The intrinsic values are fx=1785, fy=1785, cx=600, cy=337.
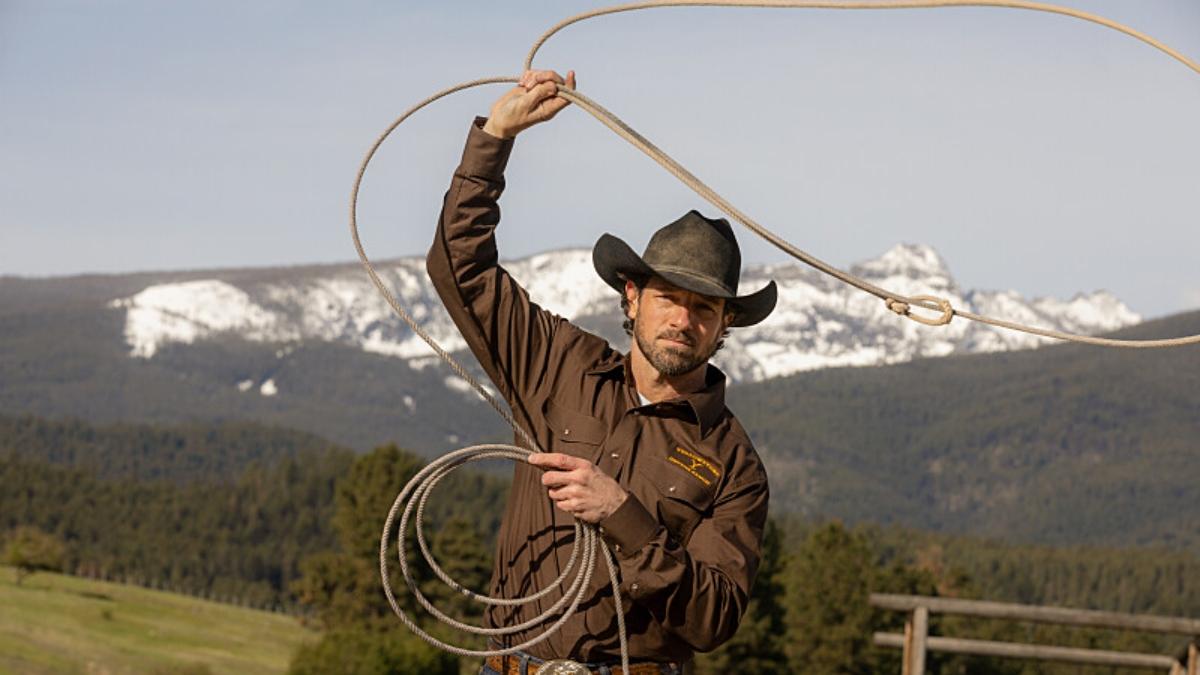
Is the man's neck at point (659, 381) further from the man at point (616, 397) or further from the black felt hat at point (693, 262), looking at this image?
the black felt hat at point (693, 262)

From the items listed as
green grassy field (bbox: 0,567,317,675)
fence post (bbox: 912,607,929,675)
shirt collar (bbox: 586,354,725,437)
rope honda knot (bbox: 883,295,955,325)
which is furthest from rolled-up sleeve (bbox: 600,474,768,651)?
green grassy field (bbox: 0,567,317,675)

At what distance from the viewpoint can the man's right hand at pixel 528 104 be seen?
405 centimetres

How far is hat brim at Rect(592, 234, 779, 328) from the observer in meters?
4.00

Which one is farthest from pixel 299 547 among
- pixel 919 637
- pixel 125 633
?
pixel 919 637

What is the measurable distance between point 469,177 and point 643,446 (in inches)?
29.0

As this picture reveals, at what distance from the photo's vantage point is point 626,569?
3.72 m

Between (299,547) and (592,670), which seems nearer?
(592,670)

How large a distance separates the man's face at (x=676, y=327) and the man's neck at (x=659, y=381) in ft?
0.11

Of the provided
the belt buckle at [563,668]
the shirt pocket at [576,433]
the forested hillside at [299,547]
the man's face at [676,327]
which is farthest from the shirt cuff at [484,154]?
the forested hillside at [299,547]

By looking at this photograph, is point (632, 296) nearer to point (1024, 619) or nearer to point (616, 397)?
point (616, 397)

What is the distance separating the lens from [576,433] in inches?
162

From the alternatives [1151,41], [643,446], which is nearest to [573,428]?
[643,446]

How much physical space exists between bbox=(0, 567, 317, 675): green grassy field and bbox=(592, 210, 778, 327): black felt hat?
4029 centimetres

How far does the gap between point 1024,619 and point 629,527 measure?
722cm
